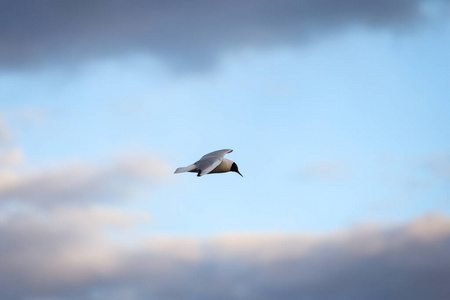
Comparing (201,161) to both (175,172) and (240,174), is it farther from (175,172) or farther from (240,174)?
(240,174)

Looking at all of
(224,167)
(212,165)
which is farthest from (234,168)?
(212,165)

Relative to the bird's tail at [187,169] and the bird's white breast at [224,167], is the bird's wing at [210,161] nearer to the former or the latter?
the bird's tail at [187,169]

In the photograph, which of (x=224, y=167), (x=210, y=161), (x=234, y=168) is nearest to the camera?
(x=210, y=161)

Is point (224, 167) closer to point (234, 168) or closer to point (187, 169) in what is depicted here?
point (234, 168)

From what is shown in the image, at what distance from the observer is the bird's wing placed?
5574 cm

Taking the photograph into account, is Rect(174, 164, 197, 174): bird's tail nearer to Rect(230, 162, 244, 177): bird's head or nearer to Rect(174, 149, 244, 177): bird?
Rect(174, 149, 244, 177): bird

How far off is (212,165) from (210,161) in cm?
151

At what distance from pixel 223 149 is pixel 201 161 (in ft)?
18.6

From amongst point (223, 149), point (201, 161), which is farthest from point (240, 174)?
point (201, 161)

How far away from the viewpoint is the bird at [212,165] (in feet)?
184

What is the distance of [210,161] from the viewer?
192 feet

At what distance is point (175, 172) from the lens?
5778 cm

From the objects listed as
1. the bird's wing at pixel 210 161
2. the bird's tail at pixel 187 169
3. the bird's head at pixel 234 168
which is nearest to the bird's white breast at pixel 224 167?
the bird's wing at pixel 210 161

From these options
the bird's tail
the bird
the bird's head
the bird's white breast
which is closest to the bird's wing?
the bird
